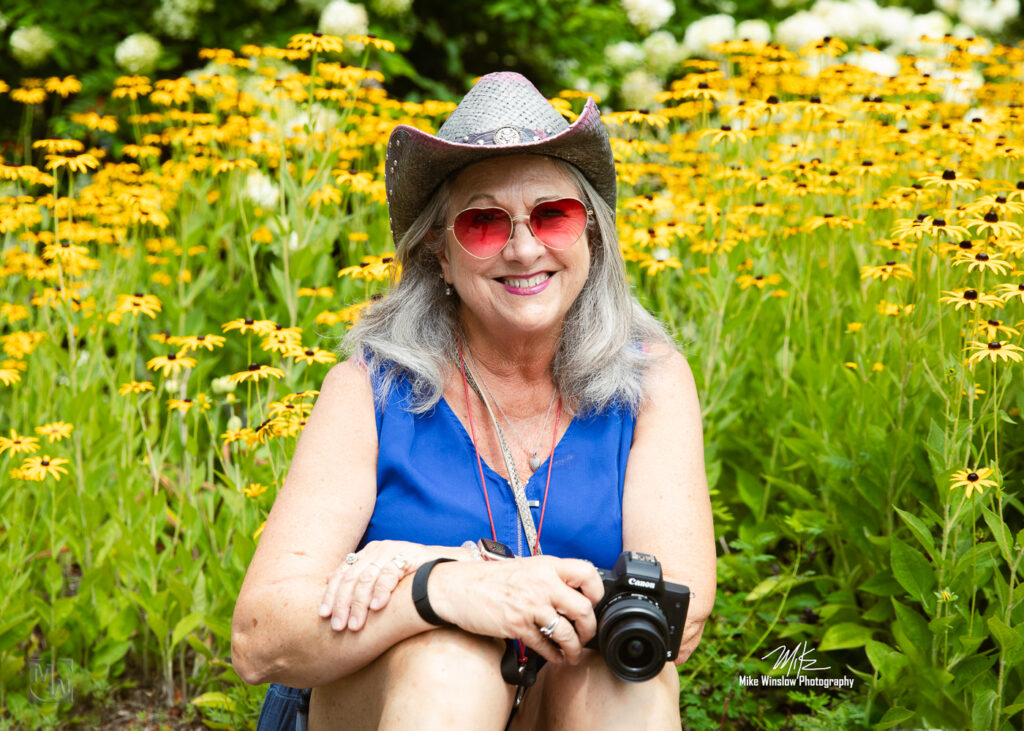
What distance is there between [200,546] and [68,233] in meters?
1.22

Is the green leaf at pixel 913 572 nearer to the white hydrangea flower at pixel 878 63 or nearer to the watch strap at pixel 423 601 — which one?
the watch strap at pixel 423 601

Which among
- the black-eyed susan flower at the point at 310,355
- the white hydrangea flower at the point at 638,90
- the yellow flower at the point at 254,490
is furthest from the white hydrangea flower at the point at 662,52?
the yellow flower at the point at 254,490

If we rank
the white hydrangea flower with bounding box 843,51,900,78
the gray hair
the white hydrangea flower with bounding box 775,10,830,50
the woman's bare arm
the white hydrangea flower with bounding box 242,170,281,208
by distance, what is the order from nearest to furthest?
the woman's bare arm
the gray hair
the white hydrangea flower with bounding box 242,170,281,208
the white hydrangea flower with bounding box 843,51,900,78
the white hydrangea flower with bounding box 775,10,830,50

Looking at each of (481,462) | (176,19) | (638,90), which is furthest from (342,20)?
(481,462)

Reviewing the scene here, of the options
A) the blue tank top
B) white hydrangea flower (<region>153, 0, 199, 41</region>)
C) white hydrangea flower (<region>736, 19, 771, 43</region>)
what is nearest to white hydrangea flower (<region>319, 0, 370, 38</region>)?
white hydrangea flower (<region>153, 0, 199, 41</region>)

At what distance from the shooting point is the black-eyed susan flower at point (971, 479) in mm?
2024

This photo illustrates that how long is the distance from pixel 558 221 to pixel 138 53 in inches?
143

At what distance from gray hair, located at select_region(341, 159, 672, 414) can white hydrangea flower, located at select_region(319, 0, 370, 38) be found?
265 centimetres

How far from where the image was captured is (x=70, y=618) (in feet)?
9.03

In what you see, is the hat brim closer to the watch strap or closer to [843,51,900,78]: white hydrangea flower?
the watch strap

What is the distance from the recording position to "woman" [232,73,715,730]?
163 centimetres

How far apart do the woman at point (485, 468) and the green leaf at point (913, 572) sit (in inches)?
23.5

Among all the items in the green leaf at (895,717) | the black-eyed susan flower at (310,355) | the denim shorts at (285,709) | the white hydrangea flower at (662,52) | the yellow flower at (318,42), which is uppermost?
the white hydrangea flower at (662,52)

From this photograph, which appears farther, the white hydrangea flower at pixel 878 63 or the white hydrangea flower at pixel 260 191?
the white hydrangea flower at pixel 878 63
